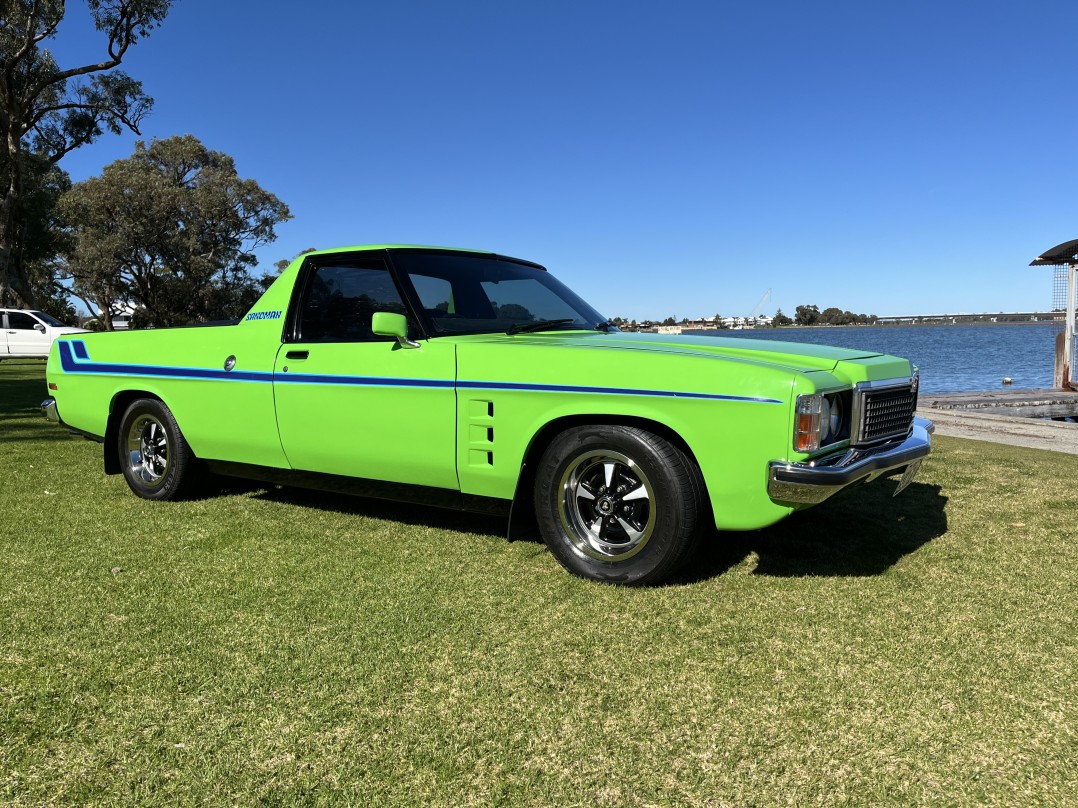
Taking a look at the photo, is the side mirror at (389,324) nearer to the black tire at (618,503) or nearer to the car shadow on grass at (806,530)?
the black tire at (618,503)

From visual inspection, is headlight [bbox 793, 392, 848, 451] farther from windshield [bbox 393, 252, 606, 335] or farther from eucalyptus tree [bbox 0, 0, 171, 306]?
eucalyptus tree [bbox 0, 0, 171, 306]

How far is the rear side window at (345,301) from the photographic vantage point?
14.2 feet

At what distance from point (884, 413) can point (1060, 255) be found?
14.7 metres

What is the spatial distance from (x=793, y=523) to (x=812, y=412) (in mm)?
1786

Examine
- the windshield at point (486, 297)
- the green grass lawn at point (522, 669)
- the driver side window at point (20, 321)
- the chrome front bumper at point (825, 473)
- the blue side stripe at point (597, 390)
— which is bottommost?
the green grass lawn at point (522, 669)

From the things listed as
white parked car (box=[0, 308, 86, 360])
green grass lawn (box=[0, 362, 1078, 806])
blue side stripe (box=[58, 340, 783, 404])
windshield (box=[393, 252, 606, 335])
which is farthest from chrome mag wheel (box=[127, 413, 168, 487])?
white parked car (box=[0, 308, 86, 360])

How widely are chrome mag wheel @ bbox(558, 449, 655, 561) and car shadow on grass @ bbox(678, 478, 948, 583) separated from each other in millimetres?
358

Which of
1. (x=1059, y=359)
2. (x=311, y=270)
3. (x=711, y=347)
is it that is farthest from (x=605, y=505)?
(x=1059, y=359)

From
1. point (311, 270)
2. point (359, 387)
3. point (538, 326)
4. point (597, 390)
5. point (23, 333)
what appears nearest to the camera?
point (597, 390)

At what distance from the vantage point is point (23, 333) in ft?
73.5

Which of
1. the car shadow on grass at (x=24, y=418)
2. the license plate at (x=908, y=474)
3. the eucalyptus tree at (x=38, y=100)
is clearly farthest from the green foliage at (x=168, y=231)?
the license plate at (x=908, y=474)

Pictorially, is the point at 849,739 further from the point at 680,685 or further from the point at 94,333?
the point at 94,333

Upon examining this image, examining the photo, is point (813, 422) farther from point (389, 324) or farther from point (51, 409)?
point (51, 409)

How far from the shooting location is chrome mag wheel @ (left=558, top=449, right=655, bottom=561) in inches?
139
